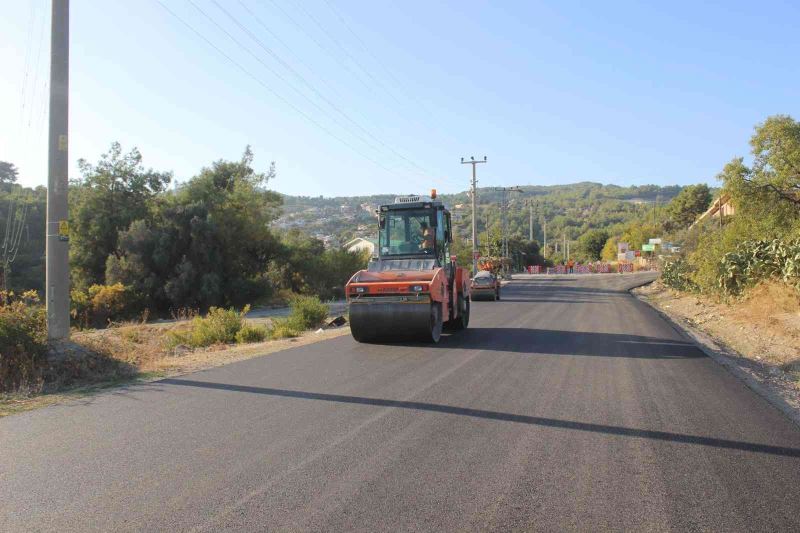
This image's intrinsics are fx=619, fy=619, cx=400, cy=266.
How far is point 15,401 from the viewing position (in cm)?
822

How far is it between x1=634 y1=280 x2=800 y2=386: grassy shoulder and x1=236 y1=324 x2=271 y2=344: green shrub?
38.8ft

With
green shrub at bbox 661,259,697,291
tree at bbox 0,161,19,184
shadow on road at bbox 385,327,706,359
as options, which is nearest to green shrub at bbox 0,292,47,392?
shadow on road at bbox 385,327,706,359

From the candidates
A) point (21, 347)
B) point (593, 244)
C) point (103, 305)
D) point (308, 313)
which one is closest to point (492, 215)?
point (593, 244)

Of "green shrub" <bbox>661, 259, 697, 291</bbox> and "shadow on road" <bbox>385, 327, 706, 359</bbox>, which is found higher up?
"green shrub" <bbox>661, 259, 697, 291</bbox>

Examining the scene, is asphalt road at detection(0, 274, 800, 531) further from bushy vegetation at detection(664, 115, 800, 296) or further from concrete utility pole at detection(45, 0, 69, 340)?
bushy vegetation at detection(664, 115, 800, 296)

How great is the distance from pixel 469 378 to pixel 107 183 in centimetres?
3395

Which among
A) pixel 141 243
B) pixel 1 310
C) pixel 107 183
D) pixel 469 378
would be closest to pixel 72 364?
pixel 1 310

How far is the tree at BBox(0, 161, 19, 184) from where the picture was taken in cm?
6201

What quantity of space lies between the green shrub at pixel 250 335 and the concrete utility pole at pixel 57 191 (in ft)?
18.1

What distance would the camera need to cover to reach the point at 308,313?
1934cm

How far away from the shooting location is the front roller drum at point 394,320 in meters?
12.9

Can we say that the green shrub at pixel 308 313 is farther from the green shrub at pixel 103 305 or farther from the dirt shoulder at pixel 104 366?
the green shrub at pixel 103 305

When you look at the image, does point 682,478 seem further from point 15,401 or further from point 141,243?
point 141,243

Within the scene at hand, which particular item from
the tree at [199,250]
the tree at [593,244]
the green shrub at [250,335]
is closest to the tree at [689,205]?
the tree at [593,244]
